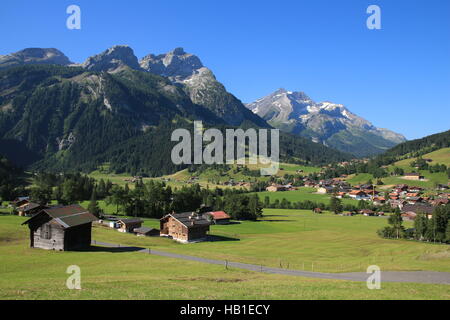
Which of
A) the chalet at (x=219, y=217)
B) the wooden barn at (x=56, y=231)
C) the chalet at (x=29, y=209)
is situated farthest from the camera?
the chalet at (x=219, y=217)

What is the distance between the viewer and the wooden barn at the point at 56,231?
55.0 metres

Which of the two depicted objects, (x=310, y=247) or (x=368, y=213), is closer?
(x=310, y=247)

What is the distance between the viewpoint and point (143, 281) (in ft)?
101

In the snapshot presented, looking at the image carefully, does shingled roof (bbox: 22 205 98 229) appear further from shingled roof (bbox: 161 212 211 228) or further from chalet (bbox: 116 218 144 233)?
shingled roof (bbox: 161 212 211 228)

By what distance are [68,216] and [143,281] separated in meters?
33.7

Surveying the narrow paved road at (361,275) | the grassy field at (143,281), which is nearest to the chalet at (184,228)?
the grassy field at (143,281)

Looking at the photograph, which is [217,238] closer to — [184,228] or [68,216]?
[184,228]

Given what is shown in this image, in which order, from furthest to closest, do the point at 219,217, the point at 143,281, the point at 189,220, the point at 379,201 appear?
1. the point at 379,201
2. the point at 219,217
3. the point at 189,220
4. the point at 143,281

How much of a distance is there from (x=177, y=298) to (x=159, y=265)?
80.4 feet

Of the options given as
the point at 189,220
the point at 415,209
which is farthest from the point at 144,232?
the point at 415,209

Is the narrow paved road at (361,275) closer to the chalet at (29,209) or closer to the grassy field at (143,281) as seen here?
the grassy field at (143,281)

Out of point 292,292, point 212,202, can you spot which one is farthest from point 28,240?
point 212,202

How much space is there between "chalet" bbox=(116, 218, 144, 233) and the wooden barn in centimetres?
2492
